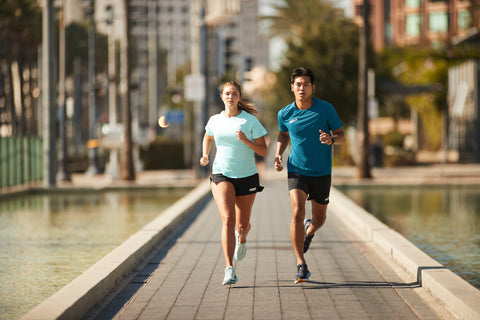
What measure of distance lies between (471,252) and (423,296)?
12.1 feet

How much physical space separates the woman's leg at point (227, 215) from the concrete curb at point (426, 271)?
189 centimetres

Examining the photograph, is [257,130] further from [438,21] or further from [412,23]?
[412,23]

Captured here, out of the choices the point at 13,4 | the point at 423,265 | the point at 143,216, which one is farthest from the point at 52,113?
the point at 13,4

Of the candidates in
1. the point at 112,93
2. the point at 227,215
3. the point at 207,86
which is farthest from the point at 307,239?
the point at 112,93

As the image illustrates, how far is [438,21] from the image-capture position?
95688 millimetres

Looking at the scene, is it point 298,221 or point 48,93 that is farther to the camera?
point 48,93

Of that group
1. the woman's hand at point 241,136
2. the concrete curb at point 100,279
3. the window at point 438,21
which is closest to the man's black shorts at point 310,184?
the woman's hand at point 241,136

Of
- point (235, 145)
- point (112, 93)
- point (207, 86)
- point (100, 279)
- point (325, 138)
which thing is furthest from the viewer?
point (112, 93)

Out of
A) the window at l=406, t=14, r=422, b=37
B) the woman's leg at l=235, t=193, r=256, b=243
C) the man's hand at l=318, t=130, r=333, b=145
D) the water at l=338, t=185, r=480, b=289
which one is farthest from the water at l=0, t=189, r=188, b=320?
the window at l=406, t=14, r=422, b=37

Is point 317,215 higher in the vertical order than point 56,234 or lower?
higher

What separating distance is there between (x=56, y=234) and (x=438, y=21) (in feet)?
285

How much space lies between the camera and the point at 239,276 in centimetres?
932

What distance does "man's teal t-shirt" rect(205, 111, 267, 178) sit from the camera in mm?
8672

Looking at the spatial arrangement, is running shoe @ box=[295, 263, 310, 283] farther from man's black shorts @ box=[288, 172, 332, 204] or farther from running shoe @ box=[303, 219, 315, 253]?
man's black shorts @ box=[288, 172, 332, 204]
